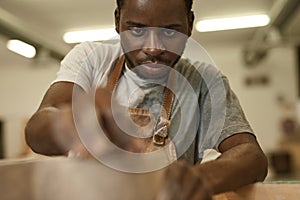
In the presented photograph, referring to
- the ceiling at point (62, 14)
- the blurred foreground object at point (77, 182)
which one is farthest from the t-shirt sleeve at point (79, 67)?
the ceiling at point (62, 14)

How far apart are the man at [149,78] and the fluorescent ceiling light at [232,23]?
3.18 meters

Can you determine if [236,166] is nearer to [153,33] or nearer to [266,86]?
[153,33]

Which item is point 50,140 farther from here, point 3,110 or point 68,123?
point 3,110

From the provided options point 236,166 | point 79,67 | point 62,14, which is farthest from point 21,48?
point 236,166

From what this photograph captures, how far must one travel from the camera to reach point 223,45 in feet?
16.4

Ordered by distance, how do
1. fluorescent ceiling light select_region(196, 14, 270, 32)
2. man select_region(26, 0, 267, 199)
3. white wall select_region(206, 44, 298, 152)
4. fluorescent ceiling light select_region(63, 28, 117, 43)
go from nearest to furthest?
man select_region(26, 0, 267, 199) → fluorescent ceiling light select_region(196, 14, 270, 32) → fluorescent ceiling light select_region(63, 28, 117, 43) → white wall select_region(206, 44, 298, 152)

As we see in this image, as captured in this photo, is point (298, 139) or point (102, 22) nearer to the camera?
point (102, 22)

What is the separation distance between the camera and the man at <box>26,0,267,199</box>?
0.47m

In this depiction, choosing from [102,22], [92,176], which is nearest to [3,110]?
[102,22]

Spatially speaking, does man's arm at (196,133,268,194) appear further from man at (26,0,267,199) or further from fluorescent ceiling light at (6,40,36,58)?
fluorescent ceiling light at (6,40,36,58)

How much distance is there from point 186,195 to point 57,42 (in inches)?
160

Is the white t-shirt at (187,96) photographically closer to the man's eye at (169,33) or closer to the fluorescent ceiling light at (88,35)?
the man's eye at (169,33)

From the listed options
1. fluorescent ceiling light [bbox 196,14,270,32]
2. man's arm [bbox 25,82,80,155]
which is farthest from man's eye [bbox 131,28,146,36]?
fluorescent ceiling light [bbox 196,14,270,32]

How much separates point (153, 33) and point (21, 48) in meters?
3.71
